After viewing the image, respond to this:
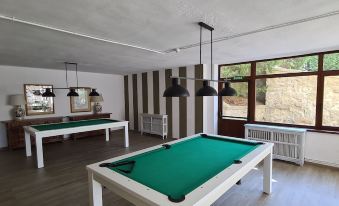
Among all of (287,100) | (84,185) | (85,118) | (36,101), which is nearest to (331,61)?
(287,100)

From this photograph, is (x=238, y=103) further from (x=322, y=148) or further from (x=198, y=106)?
(x=322, y=148)

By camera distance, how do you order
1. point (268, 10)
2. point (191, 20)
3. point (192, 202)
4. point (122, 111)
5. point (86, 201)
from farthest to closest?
1. point (122, 111)
2. point (86, 201)
3. point (191, 20)
4. point (268, 10)
5. point (192, 202)

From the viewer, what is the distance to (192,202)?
1335 mm

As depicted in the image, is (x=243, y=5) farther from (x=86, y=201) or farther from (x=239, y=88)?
(x=239, y=88)

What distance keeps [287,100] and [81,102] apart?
6.80 m

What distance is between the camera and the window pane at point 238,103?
524 centimetres

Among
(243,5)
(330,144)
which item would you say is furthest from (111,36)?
(330,144)

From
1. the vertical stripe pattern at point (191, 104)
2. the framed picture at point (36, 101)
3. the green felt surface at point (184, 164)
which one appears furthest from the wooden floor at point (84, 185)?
the vertical stripe pattern at point (191, 104)

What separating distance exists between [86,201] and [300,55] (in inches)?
210

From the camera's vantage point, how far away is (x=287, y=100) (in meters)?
4.57

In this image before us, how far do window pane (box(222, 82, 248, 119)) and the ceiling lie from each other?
168 cm

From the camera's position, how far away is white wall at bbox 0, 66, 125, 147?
538cm

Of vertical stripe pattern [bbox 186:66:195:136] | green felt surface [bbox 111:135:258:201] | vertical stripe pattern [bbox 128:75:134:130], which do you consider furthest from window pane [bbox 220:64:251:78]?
vertical stripe pattern [bbox 128:75:134:130]

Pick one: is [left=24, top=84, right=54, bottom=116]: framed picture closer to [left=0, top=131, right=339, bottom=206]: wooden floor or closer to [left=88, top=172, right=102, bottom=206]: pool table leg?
[left=0, top=131, right=339, bottom=206]: wooden floor
